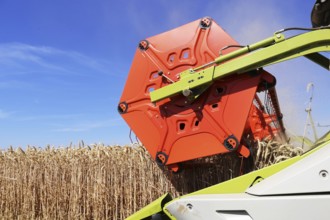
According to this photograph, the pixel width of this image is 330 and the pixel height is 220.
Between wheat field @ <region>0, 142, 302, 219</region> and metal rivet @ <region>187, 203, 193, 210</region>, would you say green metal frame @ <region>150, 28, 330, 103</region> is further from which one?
metal rivet @ <region>187, 203, 193, 210</region>

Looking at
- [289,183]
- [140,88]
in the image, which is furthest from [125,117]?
[289,183]

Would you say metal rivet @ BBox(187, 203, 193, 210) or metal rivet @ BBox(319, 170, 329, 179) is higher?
metal rivet @ BBox(187, 203, 193, 210)

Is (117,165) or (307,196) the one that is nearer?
(307,196)

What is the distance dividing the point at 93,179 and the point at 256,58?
3867 mm

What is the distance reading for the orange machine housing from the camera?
361cm

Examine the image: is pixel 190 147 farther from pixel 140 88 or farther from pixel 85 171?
pixel 85 171

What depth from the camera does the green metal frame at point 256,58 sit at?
2984 mm

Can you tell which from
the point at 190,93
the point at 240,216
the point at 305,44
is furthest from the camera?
the point at 190,93

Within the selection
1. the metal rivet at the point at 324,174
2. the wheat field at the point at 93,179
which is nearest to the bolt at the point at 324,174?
the metal rivet at the point at 324,174

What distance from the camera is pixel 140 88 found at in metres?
4.16

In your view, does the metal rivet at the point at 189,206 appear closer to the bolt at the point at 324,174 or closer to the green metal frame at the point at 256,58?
the bolt at the point at 324,174

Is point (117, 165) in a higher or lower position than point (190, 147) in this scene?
higher

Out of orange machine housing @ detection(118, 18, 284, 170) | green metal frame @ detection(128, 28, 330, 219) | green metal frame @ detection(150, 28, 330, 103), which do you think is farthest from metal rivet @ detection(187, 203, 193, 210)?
green metal frame @ detection(150, 28, 330, 103)

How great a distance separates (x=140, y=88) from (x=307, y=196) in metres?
2.47
